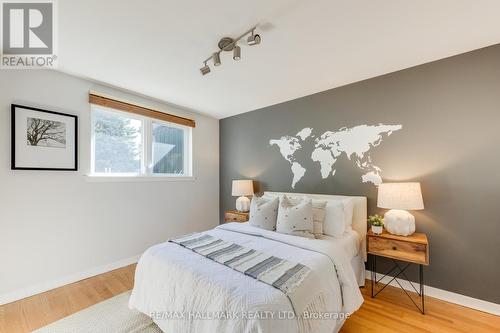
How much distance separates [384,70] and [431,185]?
4.49 ft

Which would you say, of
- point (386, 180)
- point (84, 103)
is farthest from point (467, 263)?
point (84, 103)

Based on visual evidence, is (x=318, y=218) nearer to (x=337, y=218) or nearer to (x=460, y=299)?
(x=337, y=218)

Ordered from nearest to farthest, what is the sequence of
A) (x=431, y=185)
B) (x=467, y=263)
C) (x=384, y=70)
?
(x=467, y=263) < (x=431, y=185) < (x=384, y=70)

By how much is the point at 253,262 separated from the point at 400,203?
1577 mm

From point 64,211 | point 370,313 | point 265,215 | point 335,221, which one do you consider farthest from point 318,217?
point 64,211

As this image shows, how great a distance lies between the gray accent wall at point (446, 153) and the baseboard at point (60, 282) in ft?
10.0

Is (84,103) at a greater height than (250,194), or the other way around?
(84,103)

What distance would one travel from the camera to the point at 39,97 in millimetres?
2334

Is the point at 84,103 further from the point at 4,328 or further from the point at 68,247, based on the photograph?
the point at 4,328

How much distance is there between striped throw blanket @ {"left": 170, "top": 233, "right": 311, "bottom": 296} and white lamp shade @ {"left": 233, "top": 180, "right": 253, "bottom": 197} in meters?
1.53

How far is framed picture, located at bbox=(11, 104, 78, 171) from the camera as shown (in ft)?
7.11

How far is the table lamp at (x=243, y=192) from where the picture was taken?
3.52 m

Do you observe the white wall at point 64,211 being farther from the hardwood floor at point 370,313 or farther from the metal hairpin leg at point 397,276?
the metal hairpin leg at point 397,276

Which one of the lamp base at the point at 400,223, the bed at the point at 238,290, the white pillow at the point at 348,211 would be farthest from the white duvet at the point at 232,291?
the lamp base at the point at 400,223
